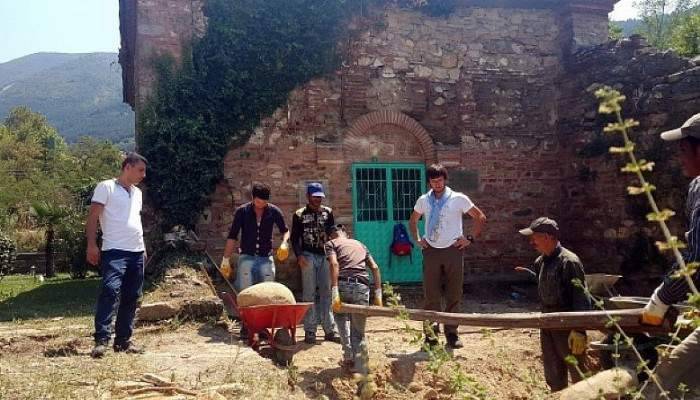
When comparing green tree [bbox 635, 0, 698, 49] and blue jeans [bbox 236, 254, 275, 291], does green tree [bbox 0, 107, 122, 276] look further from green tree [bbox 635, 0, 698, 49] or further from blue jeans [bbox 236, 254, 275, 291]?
green tree [bbox 635, 0, 698, 49]

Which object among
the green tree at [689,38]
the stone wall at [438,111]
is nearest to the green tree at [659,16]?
the green tree at [689,38]

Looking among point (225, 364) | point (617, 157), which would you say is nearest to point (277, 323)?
point (225, 364)

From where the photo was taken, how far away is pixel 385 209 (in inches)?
412

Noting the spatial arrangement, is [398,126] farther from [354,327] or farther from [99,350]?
[99,350]

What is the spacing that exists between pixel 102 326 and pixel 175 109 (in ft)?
15.8

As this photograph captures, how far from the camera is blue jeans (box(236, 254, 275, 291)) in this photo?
6.84 metres

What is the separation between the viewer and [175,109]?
30.9 ft

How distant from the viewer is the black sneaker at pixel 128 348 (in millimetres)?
5504

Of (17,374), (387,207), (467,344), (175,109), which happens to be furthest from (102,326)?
(387,207)

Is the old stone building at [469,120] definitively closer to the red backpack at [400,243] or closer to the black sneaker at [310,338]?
the red backpack at [400,243]

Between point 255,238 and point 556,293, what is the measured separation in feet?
11.4

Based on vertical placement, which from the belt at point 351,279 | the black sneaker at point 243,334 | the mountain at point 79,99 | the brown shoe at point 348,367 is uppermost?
the mountain at point 79,99

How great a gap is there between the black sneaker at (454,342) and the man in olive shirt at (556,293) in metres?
1.55

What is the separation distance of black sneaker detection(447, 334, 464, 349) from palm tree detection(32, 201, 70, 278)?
16.8 m
